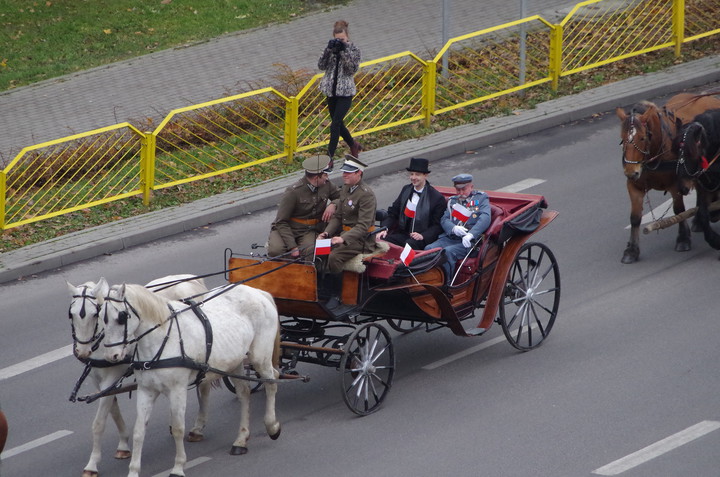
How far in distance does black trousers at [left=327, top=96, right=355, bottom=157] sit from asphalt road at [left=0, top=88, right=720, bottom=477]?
8.91 feet

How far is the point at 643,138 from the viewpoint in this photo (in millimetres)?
12117

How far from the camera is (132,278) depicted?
13352 millimetres

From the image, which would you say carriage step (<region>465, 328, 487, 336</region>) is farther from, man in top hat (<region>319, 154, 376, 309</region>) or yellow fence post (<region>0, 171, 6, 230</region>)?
yellow fence post (<region>0, 171, 6, 230</region>)

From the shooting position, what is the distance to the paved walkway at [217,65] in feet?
63.8

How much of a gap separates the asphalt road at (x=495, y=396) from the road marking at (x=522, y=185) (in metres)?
1.33

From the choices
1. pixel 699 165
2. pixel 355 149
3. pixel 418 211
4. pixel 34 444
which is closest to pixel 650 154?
pixel 699 165

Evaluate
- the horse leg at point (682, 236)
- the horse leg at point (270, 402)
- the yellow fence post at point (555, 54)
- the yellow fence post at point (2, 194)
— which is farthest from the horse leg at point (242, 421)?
the yellow fence post at point (555, 54)

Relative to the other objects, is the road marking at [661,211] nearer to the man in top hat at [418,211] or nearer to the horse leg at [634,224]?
the horse leg at [634,224]

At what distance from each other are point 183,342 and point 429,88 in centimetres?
995

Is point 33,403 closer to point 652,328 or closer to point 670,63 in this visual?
point 652,328

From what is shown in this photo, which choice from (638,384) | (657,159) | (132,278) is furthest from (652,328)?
(132,278)

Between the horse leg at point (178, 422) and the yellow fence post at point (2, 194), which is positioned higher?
the yellow fence post at point (2, 194)

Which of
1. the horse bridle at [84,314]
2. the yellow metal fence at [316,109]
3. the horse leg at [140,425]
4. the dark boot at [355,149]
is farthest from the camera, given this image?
the dark boot at [355,149]

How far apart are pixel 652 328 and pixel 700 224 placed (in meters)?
2.88
